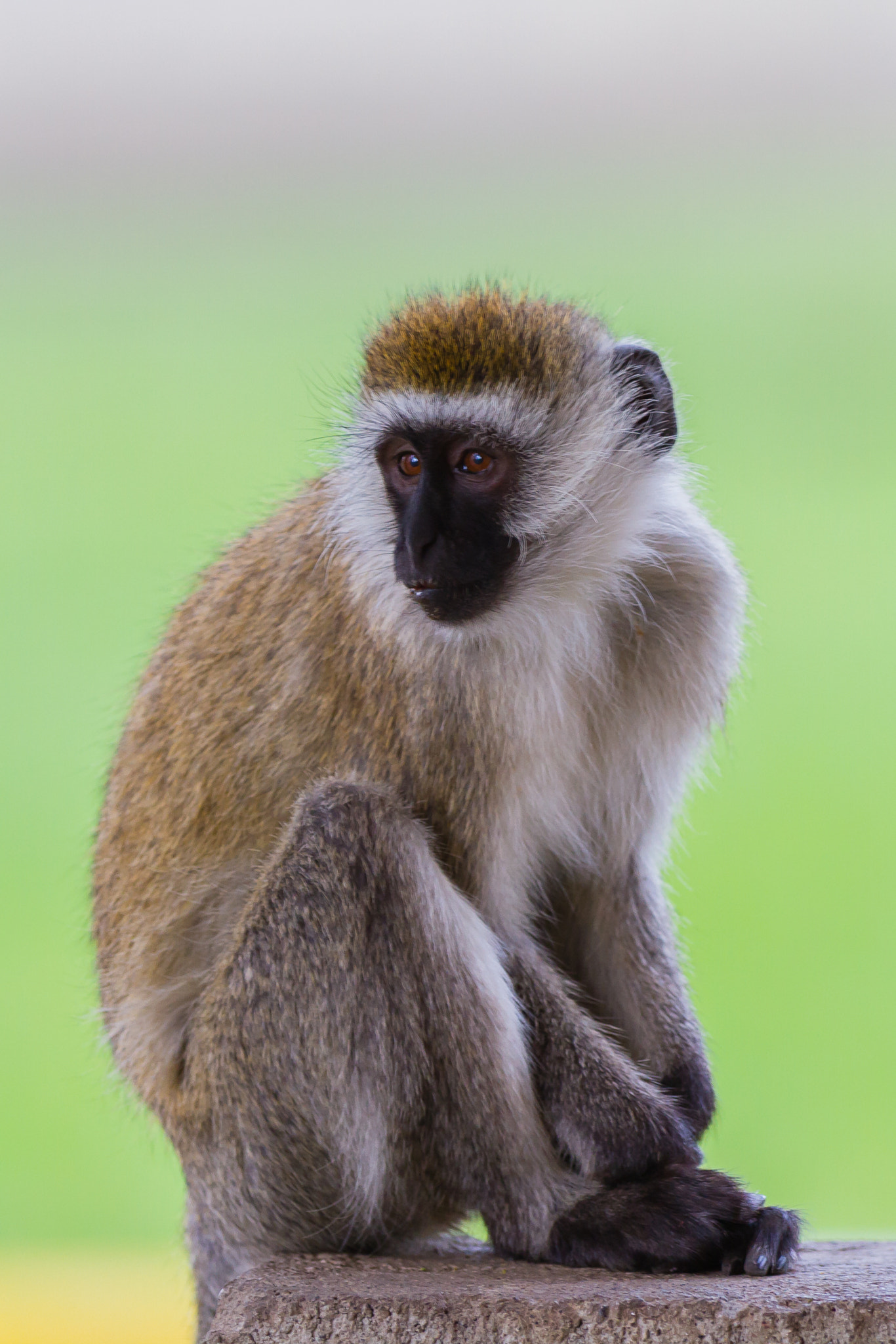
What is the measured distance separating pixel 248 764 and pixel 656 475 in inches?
55.7

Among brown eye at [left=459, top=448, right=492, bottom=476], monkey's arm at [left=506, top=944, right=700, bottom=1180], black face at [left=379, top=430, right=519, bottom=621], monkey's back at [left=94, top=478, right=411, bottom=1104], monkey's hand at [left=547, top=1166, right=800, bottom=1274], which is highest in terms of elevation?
brown eye at [left=459, top=448, right=492, bottom=476]

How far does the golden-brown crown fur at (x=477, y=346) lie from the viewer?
173 inches

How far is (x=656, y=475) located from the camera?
469 centimetres

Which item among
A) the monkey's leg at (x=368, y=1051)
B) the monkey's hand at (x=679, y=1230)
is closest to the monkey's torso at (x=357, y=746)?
the monkey's leg at (x=368, y=1051)

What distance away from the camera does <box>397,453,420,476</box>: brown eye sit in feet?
14.6

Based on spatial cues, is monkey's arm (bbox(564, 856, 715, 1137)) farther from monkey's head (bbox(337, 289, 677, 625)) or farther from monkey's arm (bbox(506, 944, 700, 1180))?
monkey's head (bbox(337, 289, 677, 625))

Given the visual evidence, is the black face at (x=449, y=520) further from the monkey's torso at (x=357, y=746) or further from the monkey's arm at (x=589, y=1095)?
the monkey's arm at (x=589, y=1095)

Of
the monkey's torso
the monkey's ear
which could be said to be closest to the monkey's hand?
the monkey's torso

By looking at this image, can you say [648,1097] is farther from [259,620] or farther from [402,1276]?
[259,620]

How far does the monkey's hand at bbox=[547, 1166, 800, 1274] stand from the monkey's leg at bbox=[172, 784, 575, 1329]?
9cm

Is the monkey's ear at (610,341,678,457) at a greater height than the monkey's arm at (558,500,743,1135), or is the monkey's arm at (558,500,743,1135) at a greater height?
the monkey's ear at (610,341,678,457)

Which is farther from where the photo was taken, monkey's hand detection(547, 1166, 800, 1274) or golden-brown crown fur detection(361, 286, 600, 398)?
golden-brown crown fur detection(361, 286, 600, 398)

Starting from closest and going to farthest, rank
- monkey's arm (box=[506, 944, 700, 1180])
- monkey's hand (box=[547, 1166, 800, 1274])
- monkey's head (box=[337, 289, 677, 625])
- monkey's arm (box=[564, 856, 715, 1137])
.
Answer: monkey's hand (box=[547, 1166, 800, 1274]) < monkey's arm (box=[506, 944, 700, 1180]) < monkey's head (box=[337, 289, 677, 625]) < monkey's arm (box=[564, 856, 715, 1137])

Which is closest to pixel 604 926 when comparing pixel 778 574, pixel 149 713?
pixel 149 713
